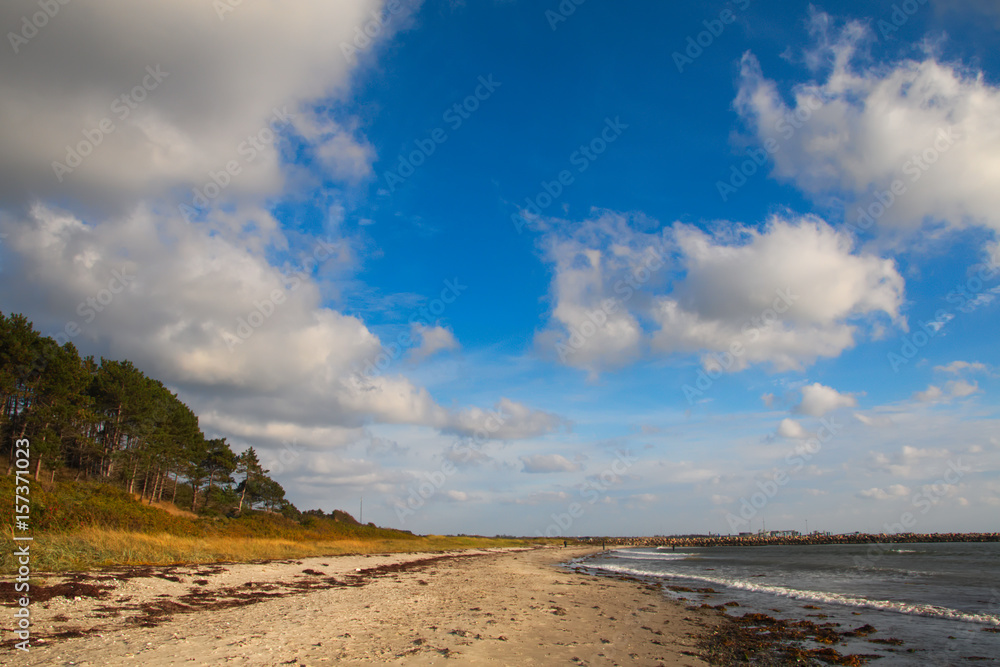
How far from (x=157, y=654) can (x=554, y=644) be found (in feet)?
27.0

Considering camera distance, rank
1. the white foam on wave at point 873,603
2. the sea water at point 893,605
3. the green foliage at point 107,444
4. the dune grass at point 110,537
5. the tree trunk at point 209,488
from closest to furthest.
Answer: the sea water at point 893,605 < the dune grass at point 110,537 < the white foam on wave at point 873,603 < the green foliage at point 107,444 < the tree trunk at point 209,488

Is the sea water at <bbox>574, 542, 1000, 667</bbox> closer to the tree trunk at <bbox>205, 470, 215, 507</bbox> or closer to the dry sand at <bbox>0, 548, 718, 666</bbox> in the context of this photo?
the dry sand at <bbox>0, 548, 718, 666</bbox>

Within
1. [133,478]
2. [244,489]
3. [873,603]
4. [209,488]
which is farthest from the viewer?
[244,489]

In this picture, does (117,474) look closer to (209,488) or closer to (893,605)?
(209,488)

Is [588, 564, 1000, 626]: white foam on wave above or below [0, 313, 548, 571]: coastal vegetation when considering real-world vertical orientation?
Result: below

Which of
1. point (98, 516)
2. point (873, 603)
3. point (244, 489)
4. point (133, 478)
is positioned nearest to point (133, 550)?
point (98, 516)

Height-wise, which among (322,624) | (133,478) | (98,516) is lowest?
(322,624)

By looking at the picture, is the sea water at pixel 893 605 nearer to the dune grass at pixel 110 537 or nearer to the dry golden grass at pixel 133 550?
the dry golden grass at pixel 133 550

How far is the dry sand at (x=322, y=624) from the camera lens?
9.09m

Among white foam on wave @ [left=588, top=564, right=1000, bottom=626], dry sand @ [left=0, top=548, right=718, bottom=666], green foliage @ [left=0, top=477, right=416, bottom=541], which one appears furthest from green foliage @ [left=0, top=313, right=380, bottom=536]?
white foam on wave @ [left=588, top=564, right=1000, bottom=626]

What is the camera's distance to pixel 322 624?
12.0 m

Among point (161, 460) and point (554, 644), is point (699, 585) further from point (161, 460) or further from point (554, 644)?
point (161, 460)

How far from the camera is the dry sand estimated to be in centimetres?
909

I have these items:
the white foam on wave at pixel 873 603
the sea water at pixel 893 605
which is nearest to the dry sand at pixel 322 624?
the sea water at pixel 893 605
